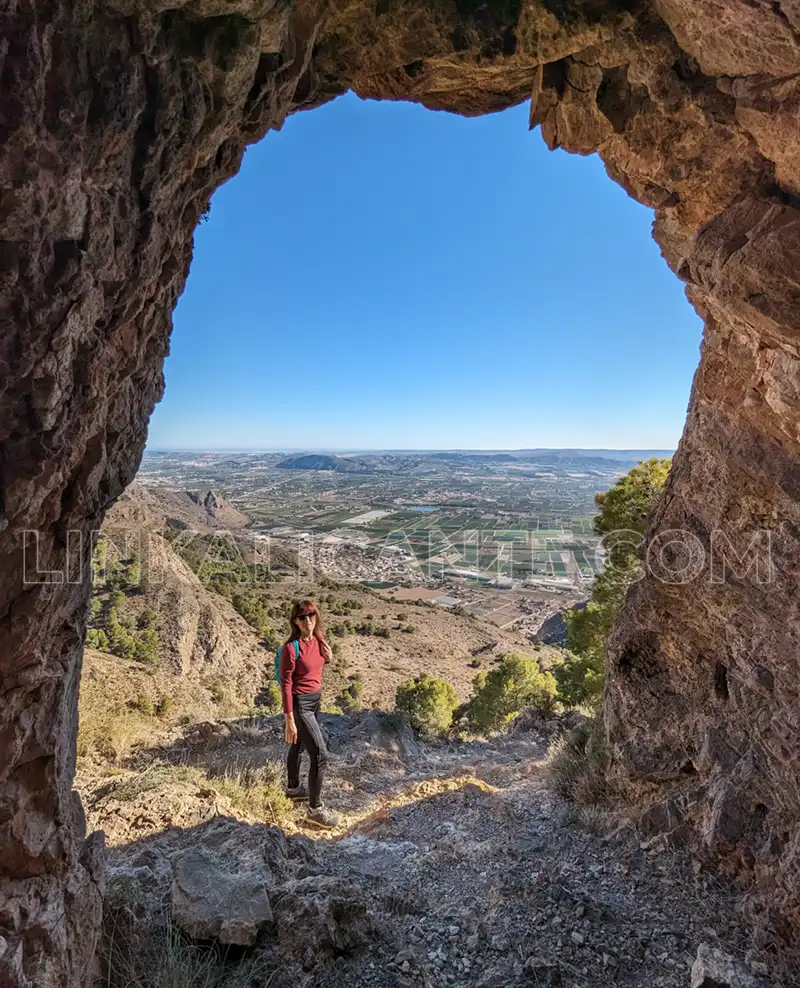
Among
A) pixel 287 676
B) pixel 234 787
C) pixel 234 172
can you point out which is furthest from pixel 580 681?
pixel 234 172

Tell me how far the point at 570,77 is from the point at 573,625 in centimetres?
1205

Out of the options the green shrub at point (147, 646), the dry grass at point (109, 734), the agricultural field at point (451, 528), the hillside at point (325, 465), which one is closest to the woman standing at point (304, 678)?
the dry grass at point (109, 734)

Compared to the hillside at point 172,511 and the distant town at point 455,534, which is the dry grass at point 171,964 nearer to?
the distant town at point 455,534

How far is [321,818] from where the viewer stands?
19.0 feet

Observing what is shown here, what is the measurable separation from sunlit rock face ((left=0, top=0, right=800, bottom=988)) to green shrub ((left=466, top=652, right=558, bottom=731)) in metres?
11.7

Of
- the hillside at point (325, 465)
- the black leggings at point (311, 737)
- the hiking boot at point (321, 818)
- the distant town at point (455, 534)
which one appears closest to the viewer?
the black leggings at point (311, 737)

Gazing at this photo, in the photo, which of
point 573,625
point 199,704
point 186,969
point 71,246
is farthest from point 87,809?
point 573,625

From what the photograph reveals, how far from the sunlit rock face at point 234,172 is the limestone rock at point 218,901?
0.63m

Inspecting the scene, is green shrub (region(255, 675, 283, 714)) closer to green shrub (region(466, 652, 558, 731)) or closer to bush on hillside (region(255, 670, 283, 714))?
bush on hillside (region(255, 670, 283, 714))

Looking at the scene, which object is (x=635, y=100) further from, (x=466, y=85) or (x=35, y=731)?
(x=35, y=731)

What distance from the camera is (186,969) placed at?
2.98 m

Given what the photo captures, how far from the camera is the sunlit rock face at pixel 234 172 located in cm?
240

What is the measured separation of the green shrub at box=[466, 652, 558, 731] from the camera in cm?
1648

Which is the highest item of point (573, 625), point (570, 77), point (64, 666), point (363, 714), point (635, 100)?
point (570, 77)
